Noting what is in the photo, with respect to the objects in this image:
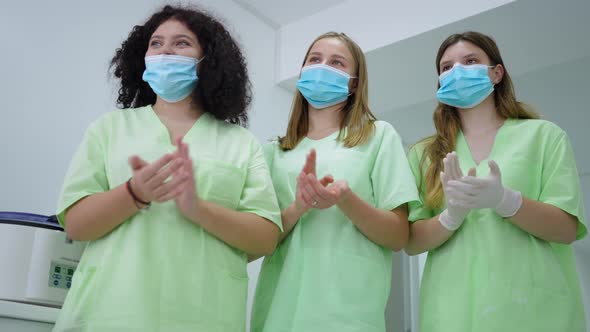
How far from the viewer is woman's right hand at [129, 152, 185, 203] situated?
1155 mm

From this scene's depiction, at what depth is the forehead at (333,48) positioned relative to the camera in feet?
5.90

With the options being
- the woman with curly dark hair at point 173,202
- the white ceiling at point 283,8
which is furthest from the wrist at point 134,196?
the white ceiling at point 283,8

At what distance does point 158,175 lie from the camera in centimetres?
117

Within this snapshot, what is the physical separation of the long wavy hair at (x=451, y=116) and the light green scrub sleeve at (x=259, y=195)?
0.45m

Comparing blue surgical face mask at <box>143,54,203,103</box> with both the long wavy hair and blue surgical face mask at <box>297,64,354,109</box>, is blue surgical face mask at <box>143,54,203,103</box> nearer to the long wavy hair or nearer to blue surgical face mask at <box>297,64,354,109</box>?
blue surgical face mask at <box>297,64,354,109</box>

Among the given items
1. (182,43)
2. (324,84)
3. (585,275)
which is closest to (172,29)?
(182,43)

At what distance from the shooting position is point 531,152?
1604 millimetres

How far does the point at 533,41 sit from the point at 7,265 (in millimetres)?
2395

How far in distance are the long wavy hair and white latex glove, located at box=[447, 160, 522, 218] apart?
210 mm

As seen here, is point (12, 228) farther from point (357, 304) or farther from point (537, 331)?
point (537, 331)

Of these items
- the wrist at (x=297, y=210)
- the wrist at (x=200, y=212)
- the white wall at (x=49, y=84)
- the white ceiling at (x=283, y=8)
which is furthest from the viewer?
the white ceiling at (x=283, y=8)

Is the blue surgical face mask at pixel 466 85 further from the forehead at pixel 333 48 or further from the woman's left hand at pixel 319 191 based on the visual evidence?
the woman's left hand at pixel 319 191

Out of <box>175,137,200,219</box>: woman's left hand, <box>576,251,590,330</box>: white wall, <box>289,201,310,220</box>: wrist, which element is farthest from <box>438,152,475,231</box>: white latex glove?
<box>576,251,590,330</box>: white wall

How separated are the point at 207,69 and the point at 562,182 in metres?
0.95
